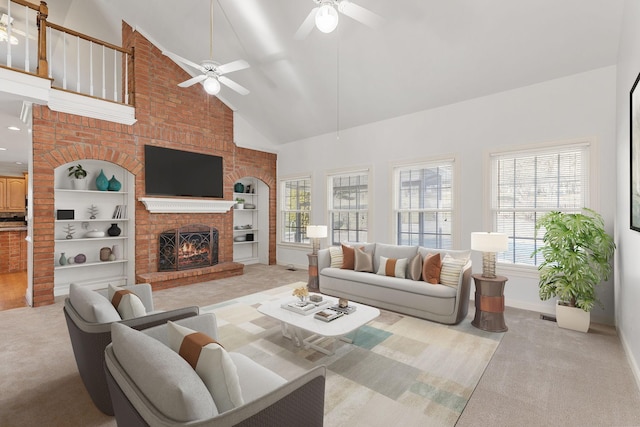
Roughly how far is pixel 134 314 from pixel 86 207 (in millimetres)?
4081

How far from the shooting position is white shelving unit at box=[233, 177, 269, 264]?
7.38 m

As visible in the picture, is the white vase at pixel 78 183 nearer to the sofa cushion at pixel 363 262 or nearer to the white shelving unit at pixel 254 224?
the white shelving unit at pixel 254 224

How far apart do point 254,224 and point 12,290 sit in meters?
4.46

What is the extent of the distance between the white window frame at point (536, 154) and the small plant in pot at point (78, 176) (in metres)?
6.32

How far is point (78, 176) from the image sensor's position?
4945mm

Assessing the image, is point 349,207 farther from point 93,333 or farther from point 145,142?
point 93,333

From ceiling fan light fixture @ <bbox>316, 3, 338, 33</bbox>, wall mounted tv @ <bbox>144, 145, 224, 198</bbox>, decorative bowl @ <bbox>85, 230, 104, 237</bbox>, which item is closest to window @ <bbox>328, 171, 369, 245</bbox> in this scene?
wall mounted tv @ <bbox>144, 145, 224, 198</bbox>

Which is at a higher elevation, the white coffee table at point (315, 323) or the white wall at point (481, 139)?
the white wall at point (481, 139)

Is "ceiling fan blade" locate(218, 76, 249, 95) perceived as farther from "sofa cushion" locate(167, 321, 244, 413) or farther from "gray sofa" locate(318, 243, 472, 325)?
"sofa cushion" locate(167, 321, 244, 413)

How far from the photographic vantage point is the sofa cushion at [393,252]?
170 inches

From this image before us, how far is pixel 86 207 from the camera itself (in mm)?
5141

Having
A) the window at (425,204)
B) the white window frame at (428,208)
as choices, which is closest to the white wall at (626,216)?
the white window frame at (428,208)

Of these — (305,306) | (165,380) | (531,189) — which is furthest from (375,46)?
(165,380)

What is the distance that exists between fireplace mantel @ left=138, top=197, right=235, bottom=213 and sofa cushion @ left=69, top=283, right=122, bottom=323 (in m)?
3.43
